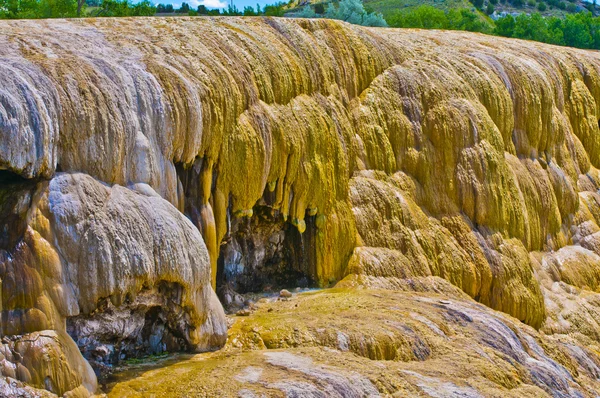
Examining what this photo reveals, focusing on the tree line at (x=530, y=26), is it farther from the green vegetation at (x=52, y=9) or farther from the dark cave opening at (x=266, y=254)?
the dark cave opening at (x=266, y=254)

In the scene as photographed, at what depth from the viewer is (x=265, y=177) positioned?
67.3 ft

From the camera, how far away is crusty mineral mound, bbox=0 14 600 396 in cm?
1434

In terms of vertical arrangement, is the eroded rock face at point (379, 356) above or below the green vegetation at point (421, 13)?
below

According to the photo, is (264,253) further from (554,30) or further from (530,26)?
(554,30)

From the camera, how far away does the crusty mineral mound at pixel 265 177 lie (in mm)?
14336

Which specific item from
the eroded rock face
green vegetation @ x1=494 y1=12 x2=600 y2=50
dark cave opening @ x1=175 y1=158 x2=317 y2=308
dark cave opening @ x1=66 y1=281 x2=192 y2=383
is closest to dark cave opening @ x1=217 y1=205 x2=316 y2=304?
dark cave opening @ x1=175 y1=158 x2=317 y2=308

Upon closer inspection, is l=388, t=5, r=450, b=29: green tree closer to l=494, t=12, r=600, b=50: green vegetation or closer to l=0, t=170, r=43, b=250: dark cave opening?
l=494, t=12, r=600, b=50: green vegetation

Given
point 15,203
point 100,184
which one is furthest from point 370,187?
point 15,203

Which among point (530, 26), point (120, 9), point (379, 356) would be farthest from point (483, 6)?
point (379, 356)

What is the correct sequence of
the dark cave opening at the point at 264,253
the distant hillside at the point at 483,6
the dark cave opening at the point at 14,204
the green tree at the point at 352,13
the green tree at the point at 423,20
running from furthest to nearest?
the distant hillside at the point at 483,6, the green tree at the point at 423,20, the green tree at the point at 352,13, the dark cave opening at the point at 264,253, the dark cave opening at the point at 14,204

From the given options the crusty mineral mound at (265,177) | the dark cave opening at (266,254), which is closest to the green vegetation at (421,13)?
the crusty mineral mound at (265,177)


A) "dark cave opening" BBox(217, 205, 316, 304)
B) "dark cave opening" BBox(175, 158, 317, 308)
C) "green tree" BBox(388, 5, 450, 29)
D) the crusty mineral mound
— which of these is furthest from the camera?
"green tree" BBox(388, 5, 450, 29)

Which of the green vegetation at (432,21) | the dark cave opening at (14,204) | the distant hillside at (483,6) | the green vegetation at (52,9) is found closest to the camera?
the dark cave opening at (14,204)

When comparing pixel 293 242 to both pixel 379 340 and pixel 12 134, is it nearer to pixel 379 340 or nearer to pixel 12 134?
pixel 379 340
